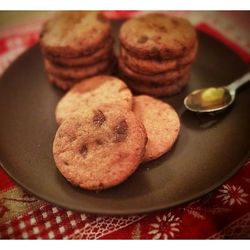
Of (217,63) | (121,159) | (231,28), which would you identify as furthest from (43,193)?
(231,28)

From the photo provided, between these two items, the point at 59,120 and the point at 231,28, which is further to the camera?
the point at 231,28

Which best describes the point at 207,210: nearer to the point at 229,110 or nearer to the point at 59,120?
the point at 229,110

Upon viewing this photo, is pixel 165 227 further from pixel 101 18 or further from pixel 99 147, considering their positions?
pixel 101 18

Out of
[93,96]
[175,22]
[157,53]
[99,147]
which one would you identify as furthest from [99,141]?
[175,22]

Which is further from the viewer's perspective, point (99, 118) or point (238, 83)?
point (238, 83)

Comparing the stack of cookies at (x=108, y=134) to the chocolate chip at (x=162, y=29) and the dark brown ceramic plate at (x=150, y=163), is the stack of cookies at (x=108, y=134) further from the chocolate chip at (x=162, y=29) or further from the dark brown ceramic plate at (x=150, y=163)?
the chocolate chip at (x=162, y=29)

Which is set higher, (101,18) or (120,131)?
(101,18)
